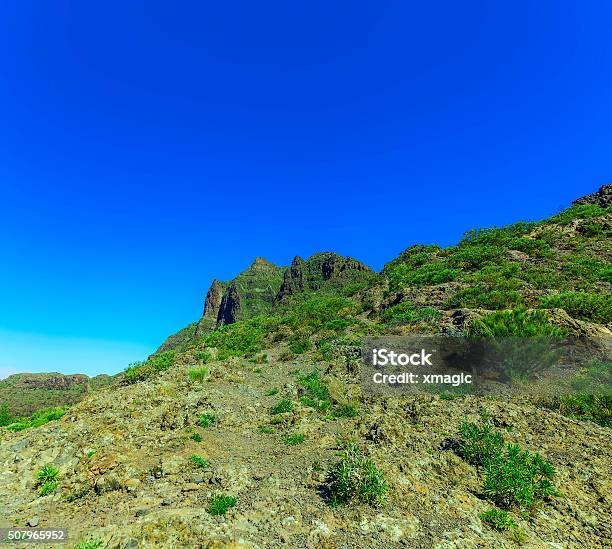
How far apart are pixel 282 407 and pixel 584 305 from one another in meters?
15.0

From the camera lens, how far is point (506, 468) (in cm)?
786

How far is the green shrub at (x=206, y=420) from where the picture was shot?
453 inches

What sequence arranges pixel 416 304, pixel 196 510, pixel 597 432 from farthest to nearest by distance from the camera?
1. pixel 416 304
2. pixel 597 432
3. pixel 196 510

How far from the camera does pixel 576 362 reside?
12.8 metres

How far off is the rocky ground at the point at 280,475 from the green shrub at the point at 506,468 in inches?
10.6

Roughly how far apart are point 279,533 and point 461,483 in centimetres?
432

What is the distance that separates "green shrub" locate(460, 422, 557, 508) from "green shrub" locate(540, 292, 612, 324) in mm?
10206

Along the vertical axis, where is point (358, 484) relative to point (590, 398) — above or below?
below

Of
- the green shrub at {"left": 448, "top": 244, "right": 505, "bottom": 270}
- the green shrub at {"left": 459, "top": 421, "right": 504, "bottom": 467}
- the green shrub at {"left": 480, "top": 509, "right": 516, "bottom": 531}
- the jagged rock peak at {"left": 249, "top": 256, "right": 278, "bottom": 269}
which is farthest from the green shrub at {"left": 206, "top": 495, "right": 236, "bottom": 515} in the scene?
the jagged rock peak at {"left": 249, "top": 256, "right": 278, "bottom": 269}

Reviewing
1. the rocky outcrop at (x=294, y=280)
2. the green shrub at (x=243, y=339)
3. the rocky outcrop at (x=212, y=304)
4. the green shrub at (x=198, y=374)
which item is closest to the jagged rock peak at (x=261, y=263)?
the rocky outcrop at (x=212, y=304)

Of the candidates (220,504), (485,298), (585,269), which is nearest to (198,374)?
(220,504)

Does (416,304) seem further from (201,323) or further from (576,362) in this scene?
(201,323)

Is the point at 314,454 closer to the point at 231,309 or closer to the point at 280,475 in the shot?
the point at 280,475

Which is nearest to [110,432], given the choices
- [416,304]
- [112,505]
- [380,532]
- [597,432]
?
[112,505]
